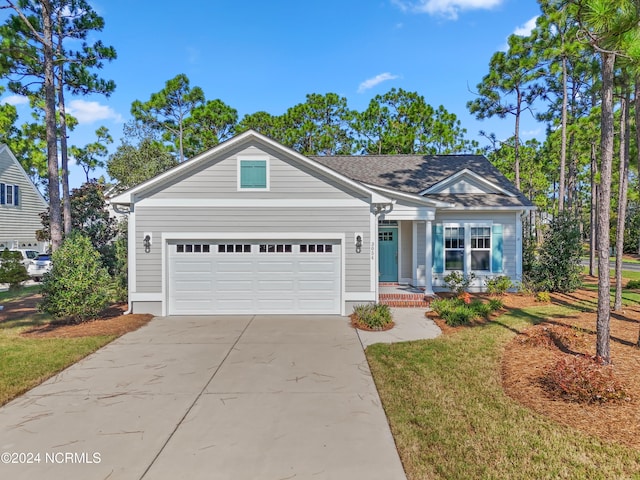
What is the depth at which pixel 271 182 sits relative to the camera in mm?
10234

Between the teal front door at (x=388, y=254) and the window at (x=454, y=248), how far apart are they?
1.78 metres

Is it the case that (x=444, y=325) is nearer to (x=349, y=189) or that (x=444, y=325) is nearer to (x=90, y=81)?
(x=349, y=189)

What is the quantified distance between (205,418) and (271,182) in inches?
272

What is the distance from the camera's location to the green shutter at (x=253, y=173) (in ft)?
33.5

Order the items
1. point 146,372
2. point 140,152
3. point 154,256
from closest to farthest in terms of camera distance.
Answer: point 146,372 → point 154,256 → point 140,152

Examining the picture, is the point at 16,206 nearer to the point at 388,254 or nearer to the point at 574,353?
the point at 388,254

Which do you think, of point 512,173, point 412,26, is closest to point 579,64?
point 412,26

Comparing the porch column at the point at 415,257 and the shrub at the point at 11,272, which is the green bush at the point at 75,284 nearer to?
the shrub at the point at 11,272

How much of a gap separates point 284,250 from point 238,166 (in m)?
2.69

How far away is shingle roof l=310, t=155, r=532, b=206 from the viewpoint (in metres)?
13.4

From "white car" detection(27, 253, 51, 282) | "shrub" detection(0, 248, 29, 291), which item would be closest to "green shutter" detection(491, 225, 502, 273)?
"shrub" detection(0, 248, 29, 291)

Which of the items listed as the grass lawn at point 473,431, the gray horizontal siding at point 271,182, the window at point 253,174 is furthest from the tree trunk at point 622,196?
the window at point 253,174

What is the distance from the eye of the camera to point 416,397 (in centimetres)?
494

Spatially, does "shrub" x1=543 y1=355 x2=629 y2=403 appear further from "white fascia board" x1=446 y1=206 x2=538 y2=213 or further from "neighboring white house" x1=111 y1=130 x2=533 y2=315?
"white fascia board" x1=446 y1=206 x2=538 y2=213
